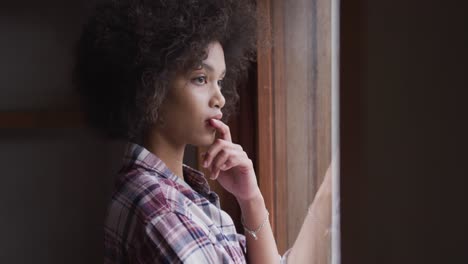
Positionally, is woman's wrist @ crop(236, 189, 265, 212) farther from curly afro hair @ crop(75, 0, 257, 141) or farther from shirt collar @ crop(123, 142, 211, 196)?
curly afro hair @ crop(75, 0, 257, 141)

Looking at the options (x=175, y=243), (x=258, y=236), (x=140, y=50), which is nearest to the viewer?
(x=175, y=243)

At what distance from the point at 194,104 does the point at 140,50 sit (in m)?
0.15

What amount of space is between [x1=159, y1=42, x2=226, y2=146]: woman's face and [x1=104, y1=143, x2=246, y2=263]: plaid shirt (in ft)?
0.26

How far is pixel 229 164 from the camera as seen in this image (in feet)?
2.96

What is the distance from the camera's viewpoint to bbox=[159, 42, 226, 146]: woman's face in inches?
32.7

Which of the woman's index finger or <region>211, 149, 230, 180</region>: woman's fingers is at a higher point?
the woman's index finger

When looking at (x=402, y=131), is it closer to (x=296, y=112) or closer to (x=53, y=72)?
(x=296, y=112)

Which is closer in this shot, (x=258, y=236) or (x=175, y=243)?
(x=175, y=243)

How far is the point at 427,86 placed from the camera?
246mm

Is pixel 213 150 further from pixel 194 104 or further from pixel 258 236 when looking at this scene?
pixel 258 236

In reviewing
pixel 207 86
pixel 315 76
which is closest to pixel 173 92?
pixel 207 86

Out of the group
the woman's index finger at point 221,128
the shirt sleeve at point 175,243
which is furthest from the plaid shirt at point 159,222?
the woman's index finger at point 221,128

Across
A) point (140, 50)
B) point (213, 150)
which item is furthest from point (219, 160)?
point (140, 50)

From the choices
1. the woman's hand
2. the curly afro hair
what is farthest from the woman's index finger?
the curly afro hair
